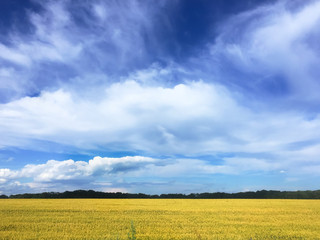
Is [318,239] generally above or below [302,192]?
below

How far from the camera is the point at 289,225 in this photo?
21.8 meters

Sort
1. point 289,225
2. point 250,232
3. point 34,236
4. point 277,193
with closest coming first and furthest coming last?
point 34,236
point 250,232
point 289,225
point 277,193

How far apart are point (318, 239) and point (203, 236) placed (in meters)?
6.99

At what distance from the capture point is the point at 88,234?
1647 cm

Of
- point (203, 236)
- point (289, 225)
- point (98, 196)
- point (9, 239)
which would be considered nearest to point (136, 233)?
point (203, 236)

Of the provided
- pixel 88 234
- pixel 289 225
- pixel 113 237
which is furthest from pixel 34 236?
pixel 289 225

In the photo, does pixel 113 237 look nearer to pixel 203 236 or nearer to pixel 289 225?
pixel 203 236

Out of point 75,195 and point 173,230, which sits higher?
point 75,195

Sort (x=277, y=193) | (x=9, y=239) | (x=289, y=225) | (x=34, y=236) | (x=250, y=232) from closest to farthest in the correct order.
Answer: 1. (x=9, y=239)
2. (x=34, y=236)
3. (x=250, y=232)
4. (x=289, y=225)
5. (x=277, y=193)

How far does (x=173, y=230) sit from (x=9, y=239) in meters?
10.1

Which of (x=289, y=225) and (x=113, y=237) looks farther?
(x=289, y=225)

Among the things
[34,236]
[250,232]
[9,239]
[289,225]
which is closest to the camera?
[9,239]

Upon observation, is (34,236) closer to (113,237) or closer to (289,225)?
(113,237)

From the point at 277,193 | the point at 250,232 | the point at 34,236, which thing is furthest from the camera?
the point at 277,193
